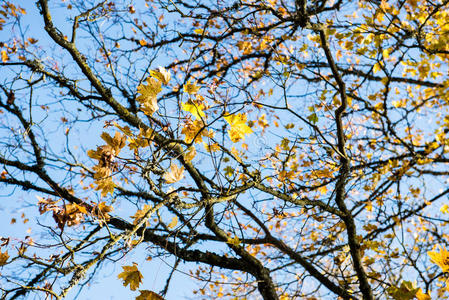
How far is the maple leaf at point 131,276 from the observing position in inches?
62.8

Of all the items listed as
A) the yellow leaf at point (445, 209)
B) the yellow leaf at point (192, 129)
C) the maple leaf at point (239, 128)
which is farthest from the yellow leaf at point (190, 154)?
the yellow leaf at point (445, 209)

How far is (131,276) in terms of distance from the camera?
1.62 meters

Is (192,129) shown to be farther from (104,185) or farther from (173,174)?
(104,185)

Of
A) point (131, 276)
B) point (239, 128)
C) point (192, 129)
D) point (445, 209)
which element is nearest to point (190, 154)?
point (192, 129)

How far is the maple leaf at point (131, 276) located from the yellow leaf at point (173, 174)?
0.49 m

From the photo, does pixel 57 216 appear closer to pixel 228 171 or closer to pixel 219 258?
pixel 228 171

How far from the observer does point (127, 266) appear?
159 centimetres

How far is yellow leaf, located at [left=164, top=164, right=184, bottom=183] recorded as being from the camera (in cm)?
159

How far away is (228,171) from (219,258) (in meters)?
1.19

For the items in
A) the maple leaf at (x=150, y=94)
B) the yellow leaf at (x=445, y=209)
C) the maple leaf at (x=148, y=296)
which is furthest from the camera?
the yellow leaf at (x=445, y=209)

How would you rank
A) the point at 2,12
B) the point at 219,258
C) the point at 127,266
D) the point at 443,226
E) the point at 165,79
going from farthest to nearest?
the point at 443,226 → the point at 2,12 → the point at 219,258 → the point at 127,266 → the point at 165,79

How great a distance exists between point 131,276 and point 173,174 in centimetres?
59

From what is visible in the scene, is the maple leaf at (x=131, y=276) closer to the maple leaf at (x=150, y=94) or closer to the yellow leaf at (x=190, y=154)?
the yellow leaf at (x=190, y=154)

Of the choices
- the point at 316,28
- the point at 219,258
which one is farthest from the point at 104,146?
the point at 219,258
